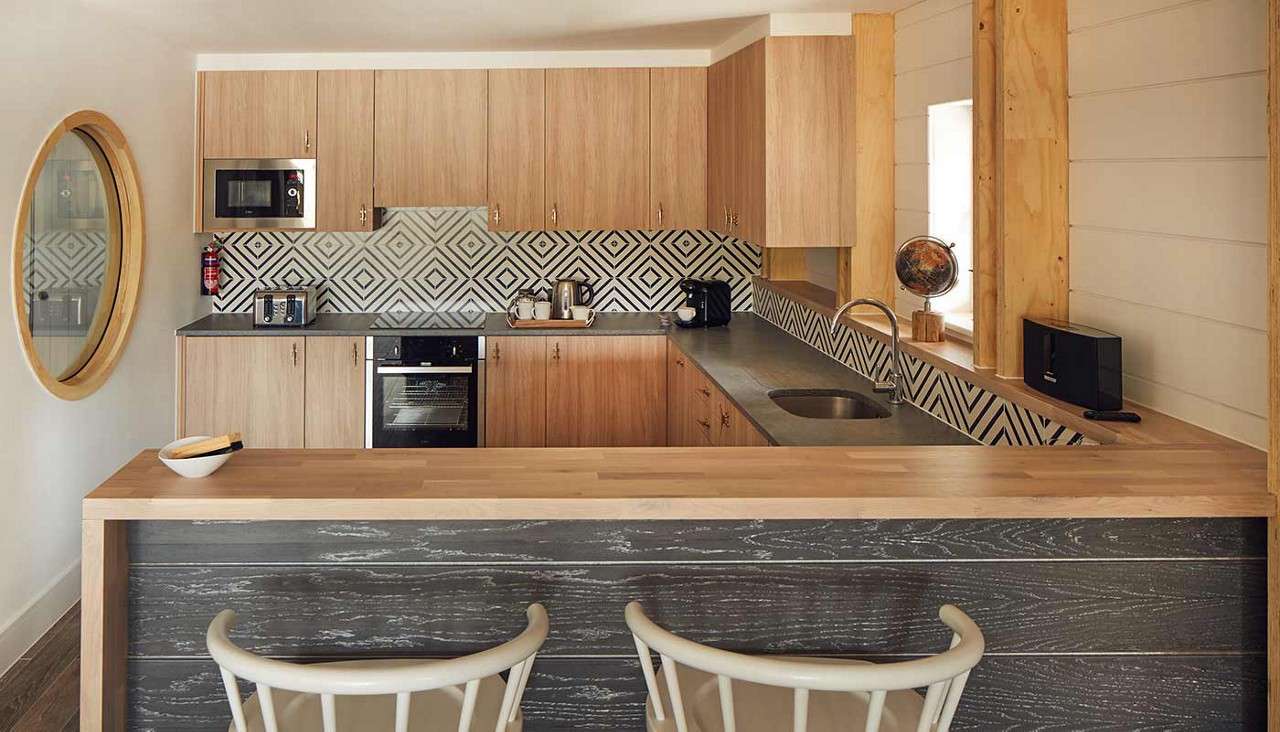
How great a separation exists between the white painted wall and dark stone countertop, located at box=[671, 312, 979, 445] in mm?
2400

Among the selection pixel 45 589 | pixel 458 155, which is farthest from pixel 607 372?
pixel 45 589

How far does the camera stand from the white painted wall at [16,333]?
345cm

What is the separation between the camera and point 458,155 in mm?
5332

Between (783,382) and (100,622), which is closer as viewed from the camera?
(100,622)

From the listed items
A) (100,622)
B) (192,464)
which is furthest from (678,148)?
(100,622)

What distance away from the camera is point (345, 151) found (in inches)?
209

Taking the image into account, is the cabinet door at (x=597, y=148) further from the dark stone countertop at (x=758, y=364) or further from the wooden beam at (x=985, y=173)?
the wooden beam at (x=985, y=173)

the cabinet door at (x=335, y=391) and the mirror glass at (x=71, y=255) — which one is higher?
the mirror glass at (x=71, y=255)

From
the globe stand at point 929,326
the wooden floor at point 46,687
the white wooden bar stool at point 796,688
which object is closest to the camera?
the white wooden bar stool at point 796,688

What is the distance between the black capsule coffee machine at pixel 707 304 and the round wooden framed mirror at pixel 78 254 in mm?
2597

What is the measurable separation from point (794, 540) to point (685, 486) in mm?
232

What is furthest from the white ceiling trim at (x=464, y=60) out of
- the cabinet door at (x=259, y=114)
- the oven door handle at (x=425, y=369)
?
the oven door handle at (x=425, y=369)

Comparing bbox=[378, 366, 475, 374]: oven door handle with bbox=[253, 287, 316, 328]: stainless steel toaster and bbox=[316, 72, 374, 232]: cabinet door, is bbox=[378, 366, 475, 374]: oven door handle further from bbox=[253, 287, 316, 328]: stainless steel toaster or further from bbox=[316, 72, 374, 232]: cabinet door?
bbox=[316, 72, 374, 232]: cabinet door

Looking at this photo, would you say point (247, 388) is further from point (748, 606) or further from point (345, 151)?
point (748, 606)
